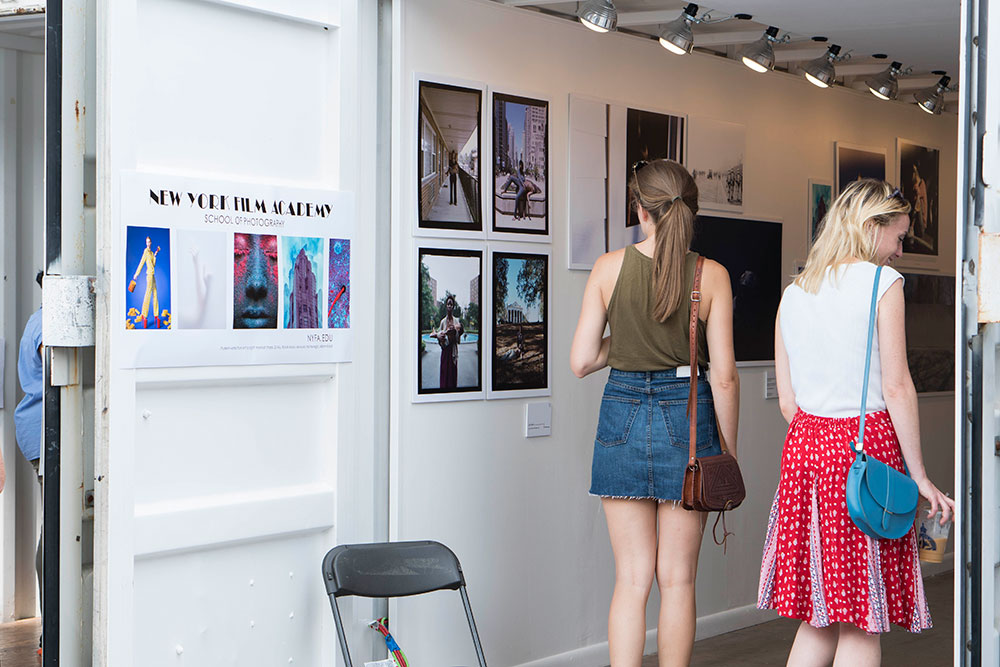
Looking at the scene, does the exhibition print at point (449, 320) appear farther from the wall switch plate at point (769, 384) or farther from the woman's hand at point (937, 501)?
the wall switch plate at point (769, 384)

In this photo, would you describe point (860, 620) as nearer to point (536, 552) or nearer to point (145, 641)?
point (536, 552)

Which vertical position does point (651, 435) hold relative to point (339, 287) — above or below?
below

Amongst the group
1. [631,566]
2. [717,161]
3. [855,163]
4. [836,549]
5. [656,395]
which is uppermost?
[855,163]

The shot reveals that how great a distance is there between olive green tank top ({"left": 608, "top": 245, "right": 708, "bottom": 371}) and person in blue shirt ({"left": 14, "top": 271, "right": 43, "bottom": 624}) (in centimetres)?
274

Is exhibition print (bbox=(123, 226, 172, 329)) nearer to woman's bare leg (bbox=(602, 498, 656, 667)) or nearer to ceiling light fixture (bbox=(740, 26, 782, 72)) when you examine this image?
woman's bare leg (bbox=(602, 498, 656, 667))

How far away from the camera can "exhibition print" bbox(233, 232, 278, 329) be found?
3521 millimetres

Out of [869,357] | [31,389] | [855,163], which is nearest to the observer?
[869,357]

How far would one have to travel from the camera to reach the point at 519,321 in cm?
491

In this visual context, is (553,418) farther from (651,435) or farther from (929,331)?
(929,331)

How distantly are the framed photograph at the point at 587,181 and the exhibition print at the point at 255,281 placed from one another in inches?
70.9

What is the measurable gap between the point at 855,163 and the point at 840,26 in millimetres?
2179

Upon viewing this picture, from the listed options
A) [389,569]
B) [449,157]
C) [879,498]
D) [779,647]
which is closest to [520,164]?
[449,157]

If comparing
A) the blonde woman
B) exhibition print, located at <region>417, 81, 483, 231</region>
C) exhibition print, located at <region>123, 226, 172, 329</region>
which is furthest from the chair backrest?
exhibition print, located at <region>417, 81, 483, 231</region>

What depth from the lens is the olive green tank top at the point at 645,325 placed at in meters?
3.93
